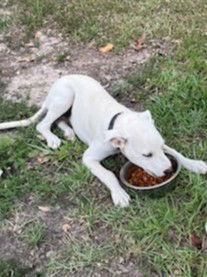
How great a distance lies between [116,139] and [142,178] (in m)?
0.35

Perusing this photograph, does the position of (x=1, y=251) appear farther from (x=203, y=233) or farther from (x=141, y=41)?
(x=141, y=41)

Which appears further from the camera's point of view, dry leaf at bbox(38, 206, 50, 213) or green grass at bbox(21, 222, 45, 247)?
dry leaf at bbox(38, 206, 50, 213)


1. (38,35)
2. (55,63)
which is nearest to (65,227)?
(55,63)

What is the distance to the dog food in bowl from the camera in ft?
14.3

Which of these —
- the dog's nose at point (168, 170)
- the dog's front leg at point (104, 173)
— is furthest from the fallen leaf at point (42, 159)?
the dog's nose at point (168, 170)

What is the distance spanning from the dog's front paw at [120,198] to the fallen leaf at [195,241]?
525mm

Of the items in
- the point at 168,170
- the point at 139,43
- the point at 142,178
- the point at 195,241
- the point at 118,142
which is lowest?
the point at 139,43

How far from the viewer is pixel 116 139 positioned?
4309 mm

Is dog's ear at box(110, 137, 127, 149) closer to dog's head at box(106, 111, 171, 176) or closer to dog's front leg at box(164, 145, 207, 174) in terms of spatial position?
dog's head at box(106, 111, 171, 176)

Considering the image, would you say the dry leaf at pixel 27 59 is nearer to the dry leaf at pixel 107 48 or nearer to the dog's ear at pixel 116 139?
the dry leaf at pixel 107 48

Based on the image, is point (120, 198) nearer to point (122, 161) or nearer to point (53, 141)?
point (122, 161)

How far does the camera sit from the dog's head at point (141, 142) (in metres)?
4.20

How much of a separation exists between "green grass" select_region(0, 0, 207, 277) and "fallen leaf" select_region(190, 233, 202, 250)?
3cm

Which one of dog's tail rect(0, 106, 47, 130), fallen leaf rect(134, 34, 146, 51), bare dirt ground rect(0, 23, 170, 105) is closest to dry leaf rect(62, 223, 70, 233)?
dog's tail rect(0, 106, 47, 130)
